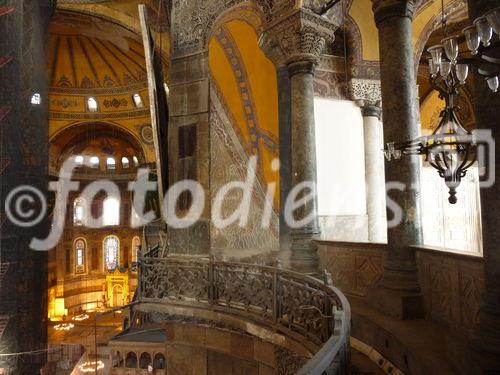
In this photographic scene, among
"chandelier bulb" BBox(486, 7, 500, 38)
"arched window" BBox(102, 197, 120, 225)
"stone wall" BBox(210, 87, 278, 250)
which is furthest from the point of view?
"arched window" BBox(102, 197, 120, 225)

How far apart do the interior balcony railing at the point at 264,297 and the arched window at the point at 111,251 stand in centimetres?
2141

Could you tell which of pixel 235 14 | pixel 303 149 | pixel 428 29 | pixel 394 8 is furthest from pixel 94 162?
pixel 394 8

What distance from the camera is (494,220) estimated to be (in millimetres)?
2998

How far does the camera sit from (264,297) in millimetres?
5285

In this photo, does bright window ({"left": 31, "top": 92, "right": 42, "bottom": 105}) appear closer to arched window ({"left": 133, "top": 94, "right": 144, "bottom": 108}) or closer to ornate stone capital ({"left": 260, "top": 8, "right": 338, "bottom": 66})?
ornate stone capital ({"left": 260, "top": 8, "right": 338, "bottom": 66})

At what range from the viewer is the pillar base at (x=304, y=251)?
638 cm

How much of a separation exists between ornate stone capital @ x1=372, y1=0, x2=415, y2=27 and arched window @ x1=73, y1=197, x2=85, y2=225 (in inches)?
986

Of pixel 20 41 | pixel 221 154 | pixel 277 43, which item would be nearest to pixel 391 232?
pixel 277 43

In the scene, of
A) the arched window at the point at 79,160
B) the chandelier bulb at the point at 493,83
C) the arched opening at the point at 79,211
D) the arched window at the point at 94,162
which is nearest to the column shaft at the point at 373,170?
the chandelier bulb at the point at 493,83

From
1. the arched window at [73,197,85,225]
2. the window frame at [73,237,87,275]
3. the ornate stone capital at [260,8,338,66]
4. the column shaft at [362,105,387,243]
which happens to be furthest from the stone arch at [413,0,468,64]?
the window frame at [73,237,87,275]

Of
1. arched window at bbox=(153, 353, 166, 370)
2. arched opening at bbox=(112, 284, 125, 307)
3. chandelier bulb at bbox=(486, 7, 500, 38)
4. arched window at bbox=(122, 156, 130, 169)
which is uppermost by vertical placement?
arched window at bbox=(122, 156, 130, 169)

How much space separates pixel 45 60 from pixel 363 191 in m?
8.56

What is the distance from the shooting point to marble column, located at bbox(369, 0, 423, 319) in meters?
4.68

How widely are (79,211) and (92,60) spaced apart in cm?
1146
